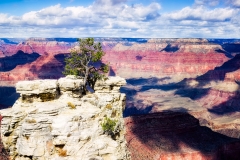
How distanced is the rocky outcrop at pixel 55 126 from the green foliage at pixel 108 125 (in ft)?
0.90

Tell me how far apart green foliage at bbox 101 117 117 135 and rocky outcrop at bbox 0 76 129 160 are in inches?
10.8

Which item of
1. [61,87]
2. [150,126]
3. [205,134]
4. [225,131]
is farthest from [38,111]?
[225,131]

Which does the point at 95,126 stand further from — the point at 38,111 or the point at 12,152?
the point at 12,152

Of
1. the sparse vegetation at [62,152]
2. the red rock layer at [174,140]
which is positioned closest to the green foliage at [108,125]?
the sparse vegetation at [62,152]

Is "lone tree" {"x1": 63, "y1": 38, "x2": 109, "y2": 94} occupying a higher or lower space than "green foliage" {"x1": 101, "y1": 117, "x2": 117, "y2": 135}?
higher

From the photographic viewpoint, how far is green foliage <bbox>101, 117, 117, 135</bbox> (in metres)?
26.7

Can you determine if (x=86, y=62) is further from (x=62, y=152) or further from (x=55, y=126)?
(x=62, y=152)

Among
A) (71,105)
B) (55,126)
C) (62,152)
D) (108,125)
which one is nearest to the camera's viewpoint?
(55,126)

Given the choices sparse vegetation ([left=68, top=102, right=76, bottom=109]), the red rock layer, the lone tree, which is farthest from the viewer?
the red rock layer

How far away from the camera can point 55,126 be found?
23453 millimetres

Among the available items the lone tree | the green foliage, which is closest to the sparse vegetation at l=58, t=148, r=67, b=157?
the green foliage

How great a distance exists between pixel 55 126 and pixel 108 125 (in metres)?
5.51

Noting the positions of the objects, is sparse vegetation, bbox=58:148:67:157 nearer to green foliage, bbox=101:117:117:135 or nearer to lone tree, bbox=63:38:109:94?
green foliage, bbox=101:117:117:135

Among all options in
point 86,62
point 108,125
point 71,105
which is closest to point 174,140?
point 86,62
